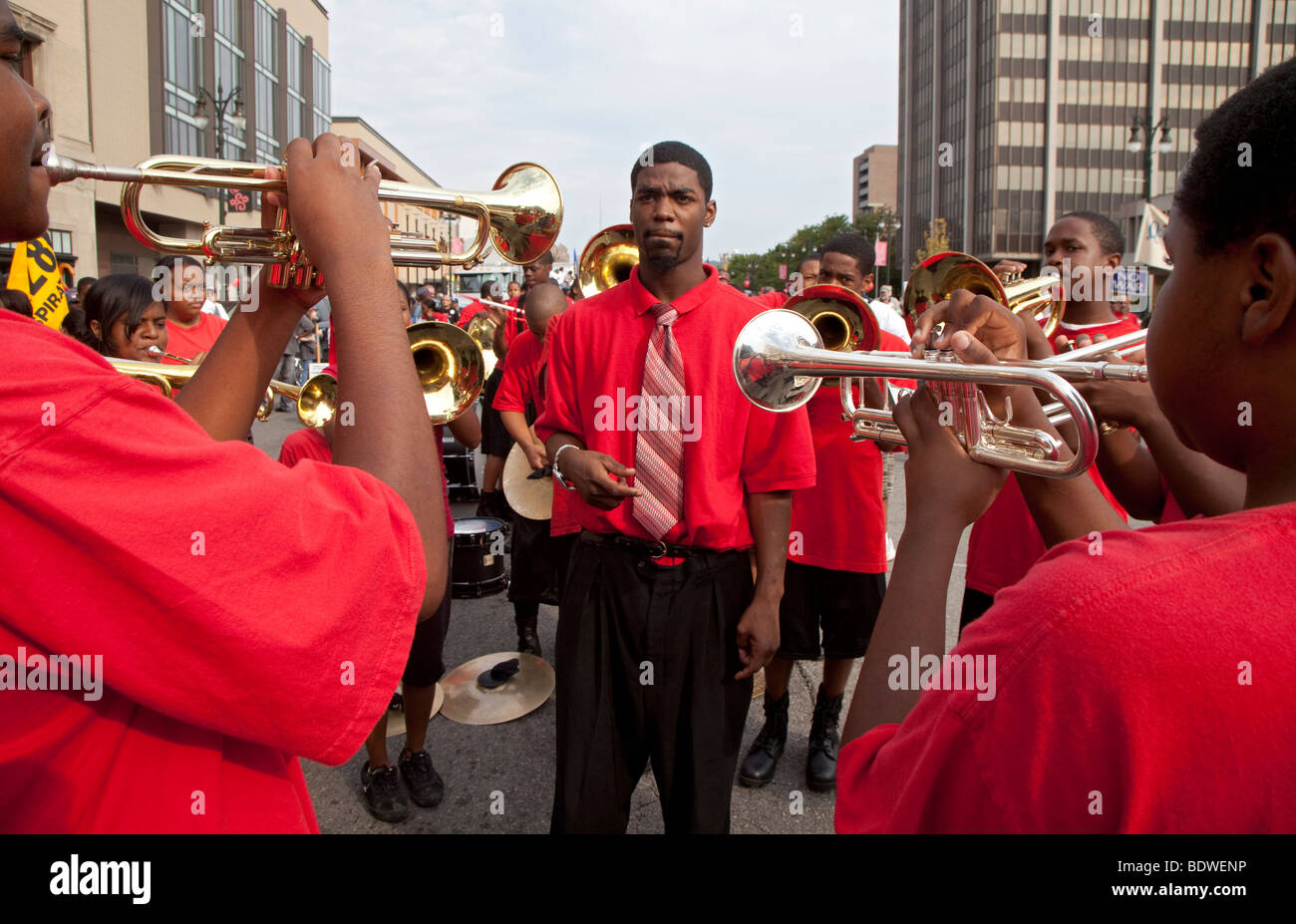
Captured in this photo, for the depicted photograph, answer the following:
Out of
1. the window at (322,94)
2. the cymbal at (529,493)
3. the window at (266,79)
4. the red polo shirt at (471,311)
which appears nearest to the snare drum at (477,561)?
the cymbal at (529,493)

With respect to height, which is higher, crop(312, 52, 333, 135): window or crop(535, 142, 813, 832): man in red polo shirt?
crop(312, 52, 333, 135): window

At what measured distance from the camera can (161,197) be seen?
26.5 m

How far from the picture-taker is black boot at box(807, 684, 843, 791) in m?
3.49

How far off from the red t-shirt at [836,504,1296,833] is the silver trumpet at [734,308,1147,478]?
0.59m

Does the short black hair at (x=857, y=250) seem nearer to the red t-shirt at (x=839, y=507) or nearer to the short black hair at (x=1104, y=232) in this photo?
the red t-shirt at (x=839, y=507)

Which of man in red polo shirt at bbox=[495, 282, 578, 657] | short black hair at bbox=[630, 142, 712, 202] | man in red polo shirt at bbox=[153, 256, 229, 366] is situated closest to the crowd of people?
short black hair at bbox=[630, 142, 712, 202]

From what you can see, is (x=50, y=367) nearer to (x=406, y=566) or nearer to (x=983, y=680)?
(x=406, y=566)

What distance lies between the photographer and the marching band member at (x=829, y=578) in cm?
366

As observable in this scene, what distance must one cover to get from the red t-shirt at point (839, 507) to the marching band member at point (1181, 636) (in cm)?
272

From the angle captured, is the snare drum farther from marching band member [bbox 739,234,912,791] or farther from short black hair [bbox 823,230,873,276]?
short black hair [bbox 823,230,873,276]

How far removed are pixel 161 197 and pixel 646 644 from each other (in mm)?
30844

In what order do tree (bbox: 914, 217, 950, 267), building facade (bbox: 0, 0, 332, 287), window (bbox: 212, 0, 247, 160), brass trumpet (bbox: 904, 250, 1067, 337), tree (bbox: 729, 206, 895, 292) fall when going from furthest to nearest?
1. tree (bbox: 729, 206, 895, 292)
2. tree (bbox: 914, 217, 950, 267)
3. window (bbox: 212, 0, 247, 160)
4. building facade (bbox: 0, 0, 332, 287)
5. brass trumpet (bbox: 904, 250, 1067, 337)

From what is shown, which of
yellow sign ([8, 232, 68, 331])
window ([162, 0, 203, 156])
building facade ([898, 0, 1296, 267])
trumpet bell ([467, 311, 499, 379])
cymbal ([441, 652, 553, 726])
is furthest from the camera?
building facade ([898, 0, 1296, 267])

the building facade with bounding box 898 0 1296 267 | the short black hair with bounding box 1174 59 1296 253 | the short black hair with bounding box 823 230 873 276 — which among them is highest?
the building facade with bounding box 898 0 1296 267
